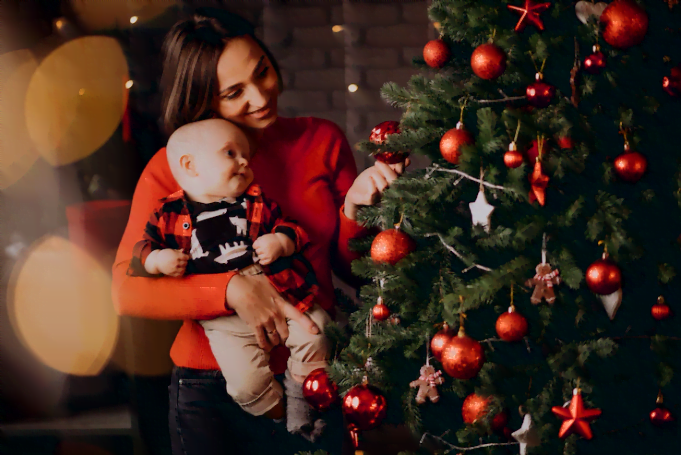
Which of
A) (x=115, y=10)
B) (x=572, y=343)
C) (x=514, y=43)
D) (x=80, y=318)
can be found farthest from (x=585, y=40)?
(x=80, y=318)

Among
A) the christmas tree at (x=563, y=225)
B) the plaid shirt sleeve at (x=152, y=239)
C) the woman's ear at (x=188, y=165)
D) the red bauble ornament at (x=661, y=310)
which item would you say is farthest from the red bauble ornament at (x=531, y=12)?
the plaid shirt sleeve at (x=152, y=239)

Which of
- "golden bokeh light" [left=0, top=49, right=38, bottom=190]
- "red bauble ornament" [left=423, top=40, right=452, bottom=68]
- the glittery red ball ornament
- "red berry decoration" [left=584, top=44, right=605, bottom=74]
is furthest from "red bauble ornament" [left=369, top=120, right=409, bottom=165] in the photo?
"golden bokeh light" [left=0, top=49, right=38, bottom=190]

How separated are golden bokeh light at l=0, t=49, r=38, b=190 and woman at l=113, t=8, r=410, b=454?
0.34m

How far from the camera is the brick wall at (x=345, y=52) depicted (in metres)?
1.43

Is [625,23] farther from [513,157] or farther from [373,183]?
[373,183]

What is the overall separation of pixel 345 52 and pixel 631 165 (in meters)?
0.82

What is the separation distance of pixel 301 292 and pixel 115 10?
940 mm

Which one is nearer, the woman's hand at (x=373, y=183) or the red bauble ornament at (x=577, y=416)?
the red bauble ornament at (x=577, y=416)

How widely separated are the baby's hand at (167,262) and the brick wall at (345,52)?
0.49m

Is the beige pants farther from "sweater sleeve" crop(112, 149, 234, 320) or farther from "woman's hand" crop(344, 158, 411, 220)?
"woman's hand" crop(344, 158, 411, 220)

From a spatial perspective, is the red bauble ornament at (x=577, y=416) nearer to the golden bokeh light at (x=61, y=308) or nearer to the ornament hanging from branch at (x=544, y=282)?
the ornament hanging from branch at (x=544, y=282)

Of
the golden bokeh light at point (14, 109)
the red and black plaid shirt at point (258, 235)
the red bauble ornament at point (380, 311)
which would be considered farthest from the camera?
the golden bokeh light at point (14, 109)

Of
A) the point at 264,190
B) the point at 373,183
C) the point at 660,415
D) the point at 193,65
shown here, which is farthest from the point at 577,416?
the point at 193,65

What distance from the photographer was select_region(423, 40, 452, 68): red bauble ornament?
44.6 inches
